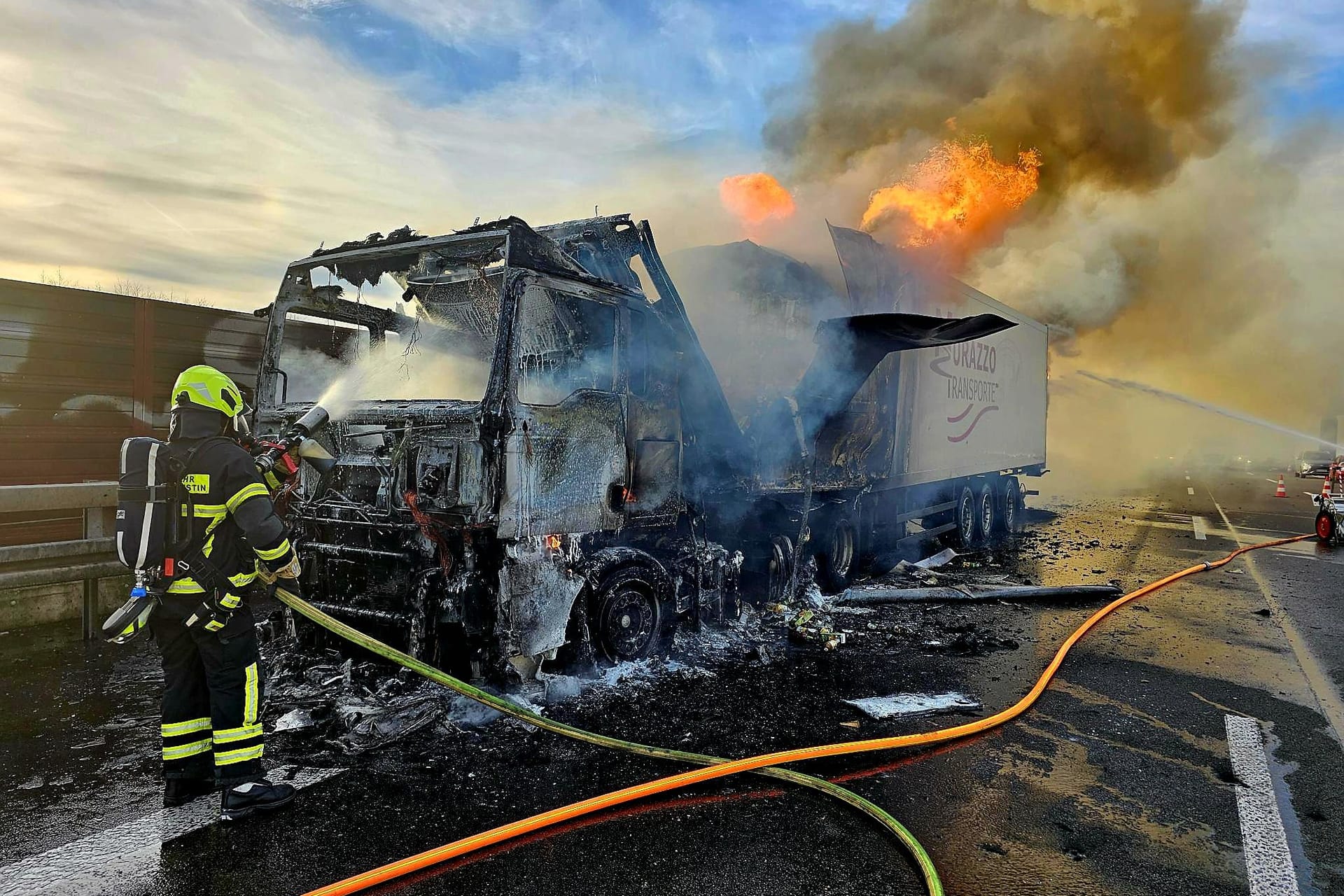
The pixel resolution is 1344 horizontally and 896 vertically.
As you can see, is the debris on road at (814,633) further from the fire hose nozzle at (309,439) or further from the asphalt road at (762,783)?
the fire hose nozzle at (309,439)

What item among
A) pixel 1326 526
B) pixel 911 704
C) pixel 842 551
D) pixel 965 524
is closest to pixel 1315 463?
pixel 1326 526

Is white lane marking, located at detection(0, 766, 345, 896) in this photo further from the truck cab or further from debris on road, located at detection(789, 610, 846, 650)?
debris on road, located at detection(789, 610, 846, 650)

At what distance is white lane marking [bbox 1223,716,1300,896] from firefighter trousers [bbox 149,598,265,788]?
13.1ft

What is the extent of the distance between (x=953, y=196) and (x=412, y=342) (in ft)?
23.4

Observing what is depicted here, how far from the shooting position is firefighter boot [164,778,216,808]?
3266mm

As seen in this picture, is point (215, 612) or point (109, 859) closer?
point (109, 859)

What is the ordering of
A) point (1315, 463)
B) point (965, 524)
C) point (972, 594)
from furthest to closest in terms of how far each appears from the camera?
point (1315, 463) → point (965, 524) → point (972, 594)

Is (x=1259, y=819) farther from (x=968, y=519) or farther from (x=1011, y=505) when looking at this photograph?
(x=1011, y=505)

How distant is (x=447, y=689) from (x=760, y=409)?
333 cm

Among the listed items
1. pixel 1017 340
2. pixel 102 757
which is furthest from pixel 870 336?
pixel 1017 340

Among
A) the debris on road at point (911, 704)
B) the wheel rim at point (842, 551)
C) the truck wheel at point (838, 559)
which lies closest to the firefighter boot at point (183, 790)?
the debris on road at point (911, 704)

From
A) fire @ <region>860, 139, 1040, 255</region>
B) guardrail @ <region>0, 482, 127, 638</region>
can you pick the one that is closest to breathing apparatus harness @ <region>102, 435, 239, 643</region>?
guardrail @ <region>0, 482, 127, 638</region>

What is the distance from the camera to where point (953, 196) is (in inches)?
368

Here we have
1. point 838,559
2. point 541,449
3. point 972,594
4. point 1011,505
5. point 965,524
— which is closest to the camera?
point 541,449
